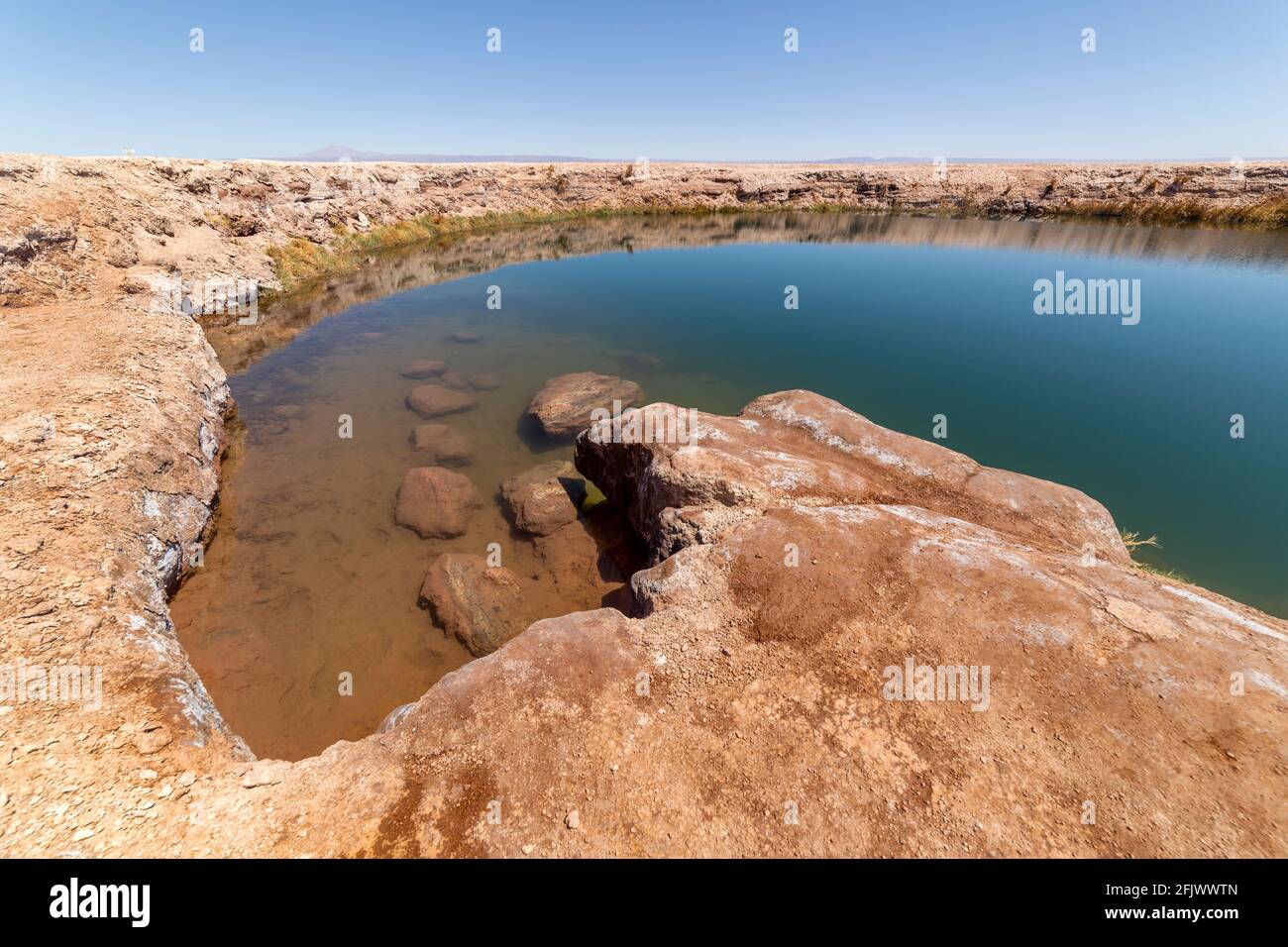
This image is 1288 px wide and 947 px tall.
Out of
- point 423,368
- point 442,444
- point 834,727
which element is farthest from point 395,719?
point 423,368

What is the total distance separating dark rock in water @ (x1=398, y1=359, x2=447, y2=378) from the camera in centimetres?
2358

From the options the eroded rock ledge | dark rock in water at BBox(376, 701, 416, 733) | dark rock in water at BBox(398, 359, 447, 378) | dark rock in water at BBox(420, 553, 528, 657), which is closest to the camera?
the eroded rock ledge

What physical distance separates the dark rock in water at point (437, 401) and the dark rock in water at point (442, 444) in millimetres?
1645

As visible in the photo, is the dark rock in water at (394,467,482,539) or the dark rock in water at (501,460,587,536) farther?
the dark rock in water at (501,460,587,536)

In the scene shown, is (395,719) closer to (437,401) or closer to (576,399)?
(576,399)

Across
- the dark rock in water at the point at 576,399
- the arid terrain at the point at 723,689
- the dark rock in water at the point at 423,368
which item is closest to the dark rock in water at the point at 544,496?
the arid terrain at the point at 723,689

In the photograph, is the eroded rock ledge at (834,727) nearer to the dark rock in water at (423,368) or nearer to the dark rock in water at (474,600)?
the dark rock in water at (474,600)

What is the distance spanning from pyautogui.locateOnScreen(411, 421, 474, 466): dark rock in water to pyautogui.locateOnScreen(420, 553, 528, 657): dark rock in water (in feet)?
18.8

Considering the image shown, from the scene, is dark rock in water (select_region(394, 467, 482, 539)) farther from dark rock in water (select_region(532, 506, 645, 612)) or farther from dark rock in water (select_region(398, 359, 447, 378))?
dark rock in water (select_region(398, 359, 447, 378))

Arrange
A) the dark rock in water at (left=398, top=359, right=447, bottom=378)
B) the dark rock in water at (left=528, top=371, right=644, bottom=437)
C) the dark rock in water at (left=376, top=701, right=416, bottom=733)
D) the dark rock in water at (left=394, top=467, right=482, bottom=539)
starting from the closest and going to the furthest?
1. the dark rock in water at (left=376, top=701, right=416, bottom=733)
2. the dark rock in water at (left=394, top=467, right=482, bottom=539)
3. the dark rock in water at (left=528, top=371, right=644, bottom=437)
4. the dark rock in water at (left=398, top=359, right=447, bottom=378)

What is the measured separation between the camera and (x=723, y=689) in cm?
725

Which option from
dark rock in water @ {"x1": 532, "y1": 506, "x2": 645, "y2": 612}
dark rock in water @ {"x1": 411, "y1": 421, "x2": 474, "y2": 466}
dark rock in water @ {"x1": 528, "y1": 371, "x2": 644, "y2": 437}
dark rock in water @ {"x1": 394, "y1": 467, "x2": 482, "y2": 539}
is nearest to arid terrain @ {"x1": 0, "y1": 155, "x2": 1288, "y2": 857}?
dark rock in water @ {"x1": 532, "y1": 506, "x2": 645, "y2": 612}

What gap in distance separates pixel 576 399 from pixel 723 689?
47.5 ft

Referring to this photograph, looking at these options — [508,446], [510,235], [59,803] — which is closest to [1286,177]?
[510,235]
